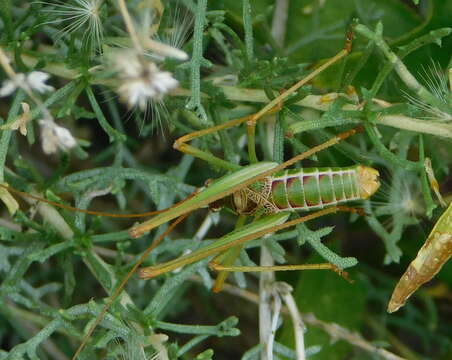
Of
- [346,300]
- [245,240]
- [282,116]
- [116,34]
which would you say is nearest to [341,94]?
[282,116]

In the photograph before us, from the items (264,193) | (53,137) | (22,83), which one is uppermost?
(22,83)

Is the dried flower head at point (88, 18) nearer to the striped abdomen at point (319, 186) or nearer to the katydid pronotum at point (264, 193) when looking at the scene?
the katydid pronotum at point (264, 193)

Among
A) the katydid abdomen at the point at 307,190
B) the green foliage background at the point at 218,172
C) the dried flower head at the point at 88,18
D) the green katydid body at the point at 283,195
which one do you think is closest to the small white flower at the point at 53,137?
the green foliage background at the point at 218,172

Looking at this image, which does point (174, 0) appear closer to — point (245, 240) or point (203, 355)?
point (245, 240)

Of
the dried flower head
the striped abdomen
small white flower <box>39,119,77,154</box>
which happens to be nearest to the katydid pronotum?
the striped abdomen

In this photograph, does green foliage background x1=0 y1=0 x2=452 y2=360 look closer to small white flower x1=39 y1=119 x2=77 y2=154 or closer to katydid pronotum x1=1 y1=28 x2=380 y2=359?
katydid pronotum x1=1 y1=28 x2=380 y2=359

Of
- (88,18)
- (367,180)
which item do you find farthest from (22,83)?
(367,180)

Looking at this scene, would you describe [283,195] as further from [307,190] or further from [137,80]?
[137,80]
